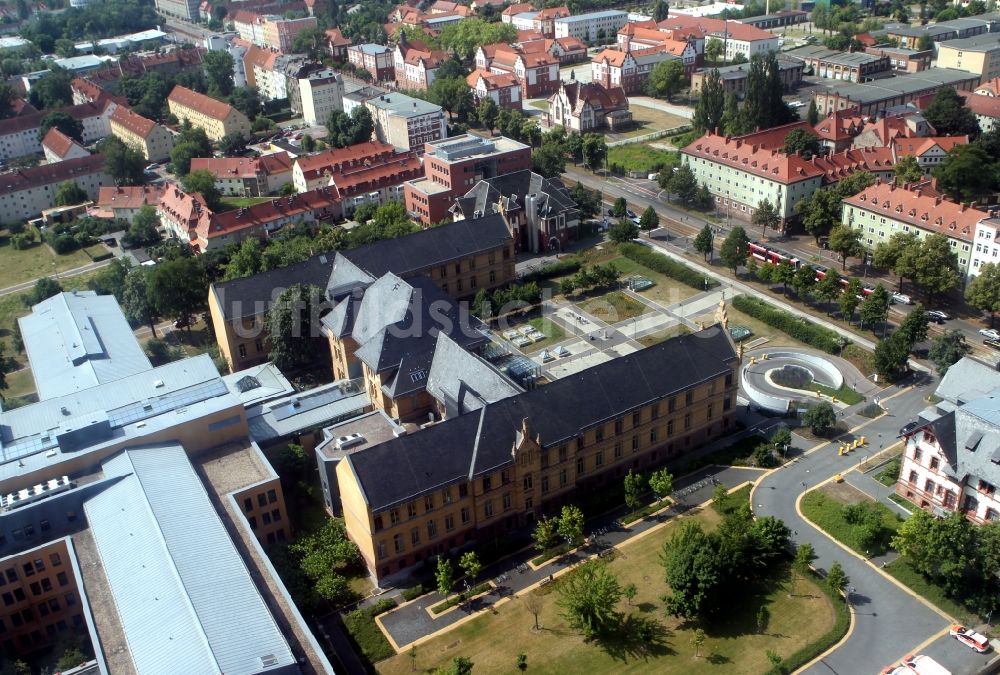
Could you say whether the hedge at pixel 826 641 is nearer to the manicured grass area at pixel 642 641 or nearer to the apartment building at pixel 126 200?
the manicured grass area at pixel 642 641

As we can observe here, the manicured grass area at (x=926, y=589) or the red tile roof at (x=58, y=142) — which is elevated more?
the red tile roof at (x=58, y=142)

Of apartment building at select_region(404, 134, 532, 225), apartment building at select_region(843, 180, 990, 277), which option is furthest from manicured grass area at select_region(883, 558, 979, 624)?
apartment building at select_region(404, 134, 532, 225)

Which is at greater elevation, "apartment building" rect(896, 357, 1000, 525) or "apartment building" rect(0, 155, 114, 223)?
"apartment building" rect(0, 155, 114, 223)

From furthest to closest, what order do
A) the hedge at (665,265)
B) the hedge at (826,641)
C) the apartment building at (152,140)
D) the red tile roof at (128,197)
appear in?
the apartment building at (152,140) → the red tile roof at (128,197) → the hedge at (665,265) → the hedge at (826,641)

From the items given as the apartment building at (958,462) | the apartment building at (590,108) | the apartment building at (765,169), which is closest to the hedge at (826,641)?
the apartment building at (958,462)

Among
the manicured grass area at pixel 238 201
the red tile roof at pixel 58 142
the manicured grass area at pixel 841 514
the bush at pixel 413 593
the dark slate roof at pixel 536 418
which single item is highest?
the red tile roof at pixel 58 142

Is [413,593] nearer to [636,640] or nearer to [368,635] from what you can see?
[368,635]

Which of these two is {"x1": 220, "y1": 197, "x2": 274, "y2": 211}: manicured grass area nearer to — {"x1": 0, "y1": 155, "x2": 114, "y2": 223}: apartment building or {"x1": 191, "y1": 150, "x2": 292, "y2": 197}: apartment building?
{"x1": 191, "y1": 150, "x2": 292, "y2": 197}: apartment building
